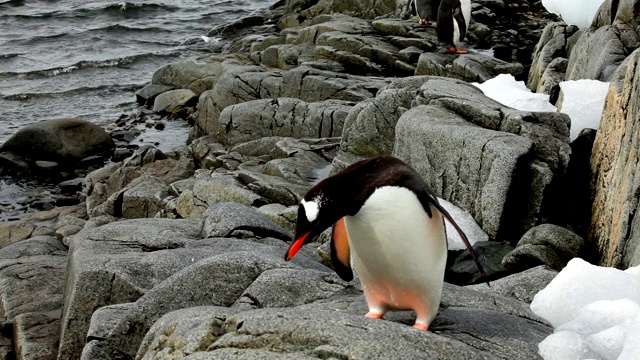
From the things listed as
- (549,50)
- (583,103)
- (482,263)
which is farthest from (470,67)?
(482,263)

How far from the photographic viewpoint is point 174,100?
60.4ft

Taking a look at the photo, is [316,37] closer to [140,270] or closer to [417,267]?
[140,270]

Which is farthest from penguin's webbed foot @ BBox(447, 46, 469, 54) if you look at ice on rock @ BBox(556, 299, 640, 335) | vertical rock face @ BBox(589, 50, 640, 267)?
ice on rock @ BBox(556, 299, 640, 335)

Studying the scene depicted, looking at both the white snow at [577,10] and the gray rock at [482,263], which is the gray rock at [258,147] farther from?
the gray rock at [482,263]

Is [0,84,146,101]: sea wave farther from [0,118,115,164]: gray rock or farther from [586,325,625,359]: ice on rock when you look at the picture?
[586,325,625,359]: ice on rock

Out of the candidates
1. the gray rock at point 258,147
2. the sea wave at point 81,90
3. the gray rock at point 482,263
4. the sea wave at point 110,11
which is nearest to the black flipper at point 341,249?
the gray rock at point 482,263

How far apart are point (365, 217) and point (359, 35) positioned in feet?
45.3

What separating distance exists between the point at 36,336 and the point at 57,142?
981cm

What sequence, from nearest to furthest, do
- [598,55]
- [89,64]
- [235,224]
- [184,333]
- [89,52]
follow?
[184,333] < [235,224] < [598,55] < [89,64] < [89,52]

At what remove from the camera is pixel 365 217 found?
405 centimetres

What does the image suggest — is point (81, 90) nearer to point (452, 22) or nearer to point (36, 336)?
point (452, 22)

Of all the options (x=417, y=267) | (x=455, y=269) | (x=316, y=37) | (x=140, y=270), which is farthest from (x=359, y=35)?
(x=417, y=267)

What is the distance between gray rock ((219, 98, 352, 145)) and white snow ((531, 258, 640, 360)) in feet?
26.3

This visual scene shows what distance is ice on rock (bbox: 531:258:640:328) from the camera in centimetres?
478
